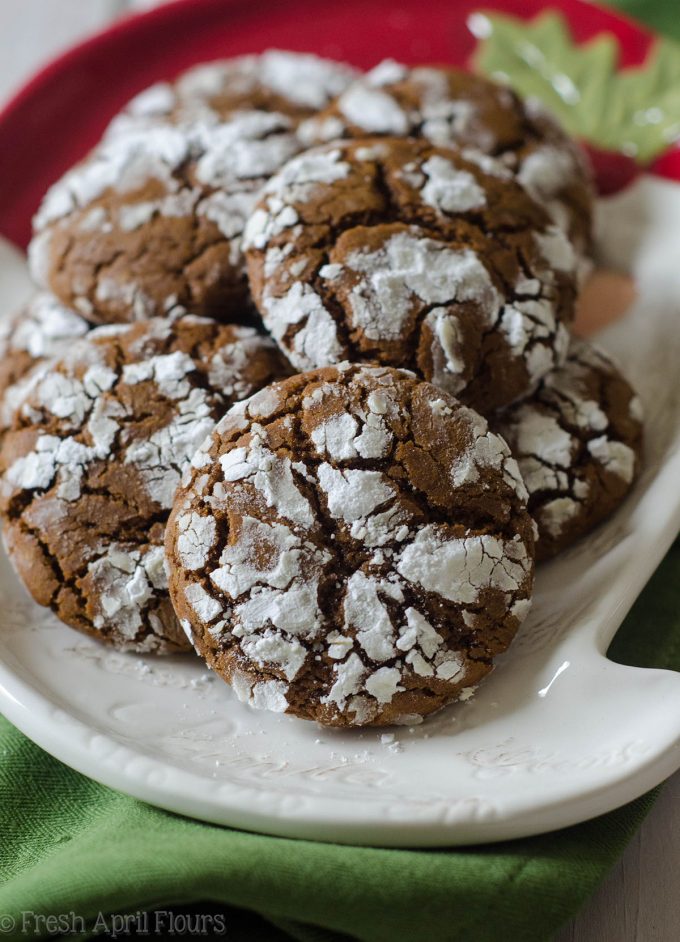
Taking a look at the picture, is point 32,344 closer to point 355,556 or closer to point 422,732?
point 355,556

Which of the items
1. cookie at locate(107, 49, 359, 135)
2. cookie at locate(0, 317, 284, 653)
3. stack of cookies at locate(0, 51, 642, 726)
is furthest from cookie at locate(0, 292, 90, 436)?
cookie at locate(107, 49, 359, 135)

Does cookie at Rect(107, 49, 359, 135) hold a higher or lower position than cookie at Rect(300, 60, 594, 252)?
higher

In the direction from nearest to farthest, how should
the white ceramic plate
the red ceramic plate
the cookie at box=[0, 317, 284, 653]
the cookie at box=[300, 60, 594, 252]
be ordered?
the white ceramic plate < the cookie at box=[0, 317, 284, 653] < the cookie at box=[300, 60, 594, 252] < the red ceramic plate

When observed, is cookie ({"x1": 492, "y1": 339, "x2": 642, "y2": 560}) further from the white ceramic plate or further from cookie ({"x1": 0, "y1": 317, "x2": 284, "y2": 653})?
cookie ({"x1": 0, "y1": 317, "x2": 284, "y2": 653})

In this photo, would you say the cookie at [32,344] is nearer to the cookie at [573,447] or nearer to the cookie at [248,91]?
the cookie at [248,91]

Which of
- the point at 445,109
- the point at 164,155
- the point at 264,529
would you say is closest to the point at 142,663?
the point at 264,529

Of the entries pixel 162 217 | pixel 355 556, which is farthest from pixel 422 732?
pixel 162 217

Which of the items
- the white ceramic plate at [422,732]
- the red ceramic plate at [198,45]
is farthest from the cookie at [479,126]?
the red ceramic plate at [198,45]

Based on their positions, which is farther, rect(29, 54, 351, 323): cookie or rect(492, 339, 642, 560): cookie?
rect(29, 54, 351, 323): cookie
